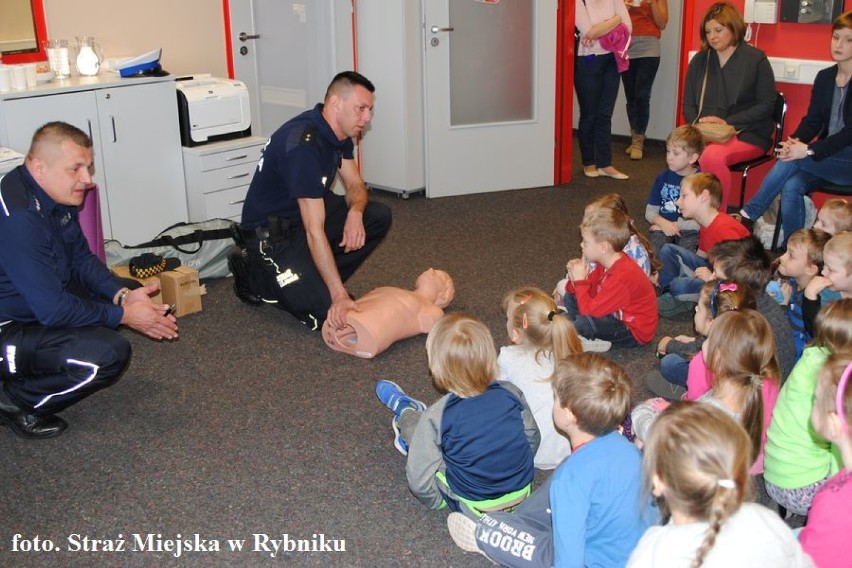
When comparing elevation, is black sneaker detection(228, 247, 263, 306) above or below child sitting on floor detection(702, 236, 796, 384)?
below

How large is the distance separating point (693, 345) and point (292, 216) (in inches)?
77.2

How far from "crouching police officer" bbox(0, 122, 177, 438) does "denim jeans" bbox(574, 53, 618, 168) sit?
429 centimetres

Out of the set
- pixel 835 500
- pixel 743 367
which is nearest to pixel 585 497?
pixel 835 500

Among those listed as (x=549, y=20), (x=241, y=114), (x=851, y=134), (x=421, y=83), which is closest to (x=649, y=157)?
(x=549, y=20)

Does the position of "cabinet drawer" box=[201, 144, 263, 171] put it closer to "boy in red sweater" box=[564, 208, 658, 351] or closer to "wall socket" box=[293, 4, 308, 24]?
"wall socket" box=[293, 4, 308, 24]

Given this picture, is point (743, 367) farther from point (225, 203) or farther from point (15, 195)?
point (225, 203)

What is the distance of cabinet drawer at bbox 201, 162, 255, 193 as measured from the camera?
217 inches

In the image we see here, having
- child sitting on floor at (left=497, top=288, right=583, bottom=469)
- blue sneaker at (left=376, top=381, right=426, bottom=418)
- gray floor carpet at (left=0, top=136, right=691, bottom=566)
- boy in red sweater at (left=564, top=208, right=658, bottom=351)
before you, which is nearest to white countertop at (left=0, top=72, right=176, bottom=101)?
gray floor carpet at (left=0, top=136, right=691, bottom=566)

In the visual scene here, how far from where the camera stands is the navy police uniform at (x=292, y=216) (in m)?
4.28

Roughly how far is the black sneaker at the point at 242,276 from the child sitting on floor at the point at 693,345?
6.54 feet

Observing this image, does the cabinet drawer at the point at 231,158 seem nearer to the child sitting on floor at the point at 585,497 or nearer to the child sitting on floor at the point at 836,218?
the child sitting on floor at the point at 836,218

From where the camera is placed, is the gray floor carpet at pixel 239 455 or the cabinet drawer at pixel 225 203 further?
the cabinet drawer at pixel 225 203

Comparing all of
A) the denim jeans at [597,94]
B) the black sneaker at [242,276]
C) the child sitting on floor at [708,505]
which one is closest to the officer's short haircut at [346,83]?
the black sneaker at [242,276]

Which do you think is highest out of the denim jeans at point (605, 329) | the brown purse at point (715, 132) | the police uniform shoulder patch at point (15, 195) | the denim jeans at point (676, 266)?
the police uniform shoulder patch at point (15, 195)
